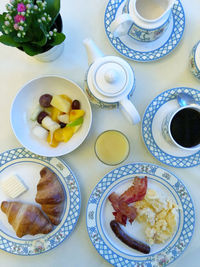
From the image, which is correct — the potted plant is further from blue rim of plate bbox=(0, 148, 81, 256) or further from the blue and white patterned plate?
the blue and white patterned plate

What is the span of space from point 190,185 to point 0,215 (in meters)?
0.78

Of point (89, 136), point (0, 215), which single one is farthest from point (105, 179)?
point (0, 215)

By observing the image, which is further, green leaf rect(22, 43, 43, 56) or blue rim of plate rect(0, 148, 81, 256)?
blue rim of plate rect(0, 148, 81, 256)

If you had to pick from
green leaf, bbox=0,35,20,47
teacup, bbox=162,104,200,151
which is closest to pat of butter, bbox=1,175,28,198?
green leaf, bbox=0,35,20,47

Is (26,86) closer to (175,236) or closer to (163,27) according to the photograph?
(163,27)

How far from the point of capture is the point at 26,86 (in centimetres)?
100

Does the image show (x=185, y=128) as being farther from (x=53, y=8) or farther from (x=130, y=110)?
(x=53, y=8)

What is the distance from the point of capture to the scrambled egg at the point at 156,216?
3.30ft

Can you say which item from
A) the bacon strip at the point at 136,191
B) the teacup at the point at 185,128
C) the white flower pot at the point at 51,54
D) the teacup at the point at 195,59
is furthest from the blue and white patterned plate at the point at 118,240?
the white flower pot at the point at 51,54

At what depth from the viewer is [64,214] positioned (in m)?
1.03

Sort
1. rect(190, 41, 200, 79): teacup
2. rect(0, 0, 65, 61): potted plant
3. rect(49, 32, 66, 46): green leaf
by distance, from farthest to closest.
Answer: rect(190, 41, 200, 79): teacup
rect(49, 32, 66, 46): green leaf
rect(0, 0, 65, 61): potted plant

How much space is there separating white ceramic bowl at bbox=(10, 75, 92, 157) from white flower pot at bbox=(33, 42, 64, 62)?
75 mm

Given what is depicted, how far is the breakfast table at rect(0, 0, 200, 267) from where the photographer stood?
1045 millimetres

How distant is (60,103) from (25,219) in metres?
0.47
